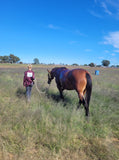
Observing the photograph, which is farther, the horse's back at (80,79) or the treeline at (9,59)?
the treeline at (9,59)

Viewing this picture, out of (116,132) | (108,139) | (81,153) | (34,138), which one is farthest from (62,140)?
(116,132)

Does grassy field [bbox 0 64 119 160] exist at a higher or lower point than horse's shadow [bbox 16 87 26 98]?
lower

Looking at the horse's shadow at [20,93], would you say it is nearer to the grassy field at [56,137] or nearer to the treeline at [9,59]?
the grassy field at [56,137]

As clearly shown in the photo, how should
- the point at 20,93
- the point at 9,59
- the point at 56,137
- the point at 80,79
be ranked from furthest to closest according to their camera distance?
the point at 9,59 < the point at 20,93 < the point at 80,79 < the point at 56,137

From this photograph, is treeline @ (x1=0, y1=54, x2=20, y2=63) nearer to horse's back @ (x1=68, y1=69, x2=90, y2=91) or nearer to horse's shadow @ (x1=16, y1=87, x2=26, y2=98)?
horse's shadow @ (x1=16, y1=87, x2=26, y2=98)

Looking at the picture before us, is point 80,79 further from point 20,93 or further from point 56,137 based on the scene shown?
point 20,93

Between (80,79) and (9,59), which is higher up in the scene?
(9,59)

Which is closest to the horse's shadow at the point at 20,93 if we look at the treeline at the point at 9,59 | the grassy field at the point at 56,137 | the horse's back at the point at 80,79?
the grassy field at the point at 56,137

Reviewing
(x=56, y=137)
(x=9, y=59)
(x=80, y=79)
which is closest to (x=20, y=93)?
(x=80, y=79)

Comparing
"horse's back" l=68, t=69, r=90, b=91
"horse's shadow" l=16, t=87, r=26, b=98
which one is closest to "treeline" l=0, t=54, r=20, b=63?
"horse's shadow" l=16, t=87, r=26, b=98

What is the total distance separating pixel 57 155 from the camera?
1866 millimetres

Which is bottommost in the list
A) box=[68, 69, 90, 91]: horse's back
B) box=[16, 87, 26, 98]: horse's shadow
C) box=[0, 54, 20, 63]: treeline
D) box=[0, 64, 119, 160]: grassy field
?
box=[0, 64, 119, 160]: grassy field

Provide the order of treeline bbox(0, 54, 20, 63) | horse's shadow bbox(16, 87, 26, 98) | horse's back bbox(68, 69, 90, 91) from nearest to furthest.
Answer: horse's back bbox(68, 69, 90, 91) < horse's shadow bbox(16, 87, 26, 98) < treeline bbox(0, 54, 20, 63)

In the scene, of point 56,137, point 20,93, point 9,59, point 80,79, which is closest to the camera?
point 56,137
